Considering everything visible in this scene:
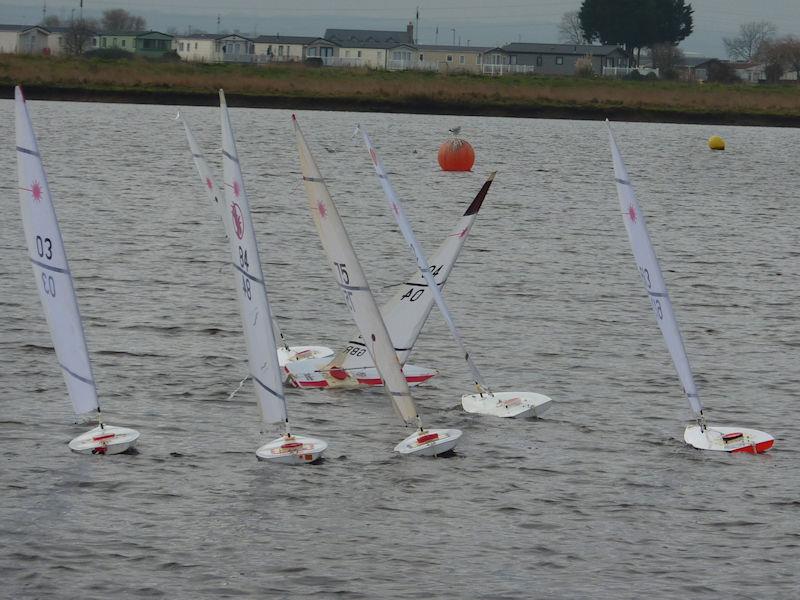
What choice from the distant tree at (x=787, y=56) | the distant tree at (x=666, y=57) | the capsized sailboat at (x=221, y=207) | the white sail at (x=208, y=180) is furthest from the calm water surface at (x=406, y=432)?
the distant tree at (x=787, y=56)

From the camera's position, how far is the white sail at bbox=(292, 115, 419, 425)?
54.7 feet

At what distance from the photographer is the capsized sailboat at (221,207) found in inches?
835

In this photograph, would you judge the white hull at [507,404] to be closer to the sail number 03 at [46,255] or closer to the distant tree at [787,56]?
the sail number 03 at [46,255]

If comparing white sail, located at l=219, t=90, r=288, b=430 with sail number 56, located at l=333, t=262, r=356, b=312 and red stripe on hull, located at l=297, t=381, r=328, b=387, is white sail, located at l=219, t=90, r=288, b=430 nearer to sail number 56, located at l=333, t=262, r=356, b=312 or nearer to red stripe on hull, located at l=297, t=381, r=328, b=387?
sail number 56, located at l=333, t=262, r=356, b=312

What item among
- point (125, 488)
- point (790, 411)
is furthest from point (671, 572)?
point (790, 411)

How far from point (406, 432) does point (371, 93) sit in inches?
3450

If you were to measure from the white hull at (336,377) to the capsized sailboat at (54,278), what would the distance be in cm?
460

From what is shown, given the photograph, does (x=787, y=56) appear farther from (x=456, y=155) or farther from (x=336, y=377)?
(x=336, y=377)

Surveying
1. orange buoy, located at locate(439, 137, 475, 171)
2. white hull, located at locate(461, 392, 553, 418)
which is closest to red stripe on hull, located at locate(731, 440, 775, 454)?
white hull, located at locate(461, 392, 553, 418)

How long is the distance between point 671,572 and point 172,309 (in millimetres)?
15718

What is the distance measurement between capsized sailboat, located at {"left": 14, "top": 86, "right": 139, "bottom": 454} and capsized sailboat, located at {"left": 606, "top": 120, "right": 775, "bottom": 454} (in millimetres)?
6703

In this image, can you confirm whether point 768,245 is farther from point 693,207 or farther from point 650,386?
point 650,386

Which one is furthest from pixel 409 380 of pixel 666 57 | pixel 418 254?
pixel 666 57

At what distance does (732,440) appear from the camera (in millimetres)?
18266
